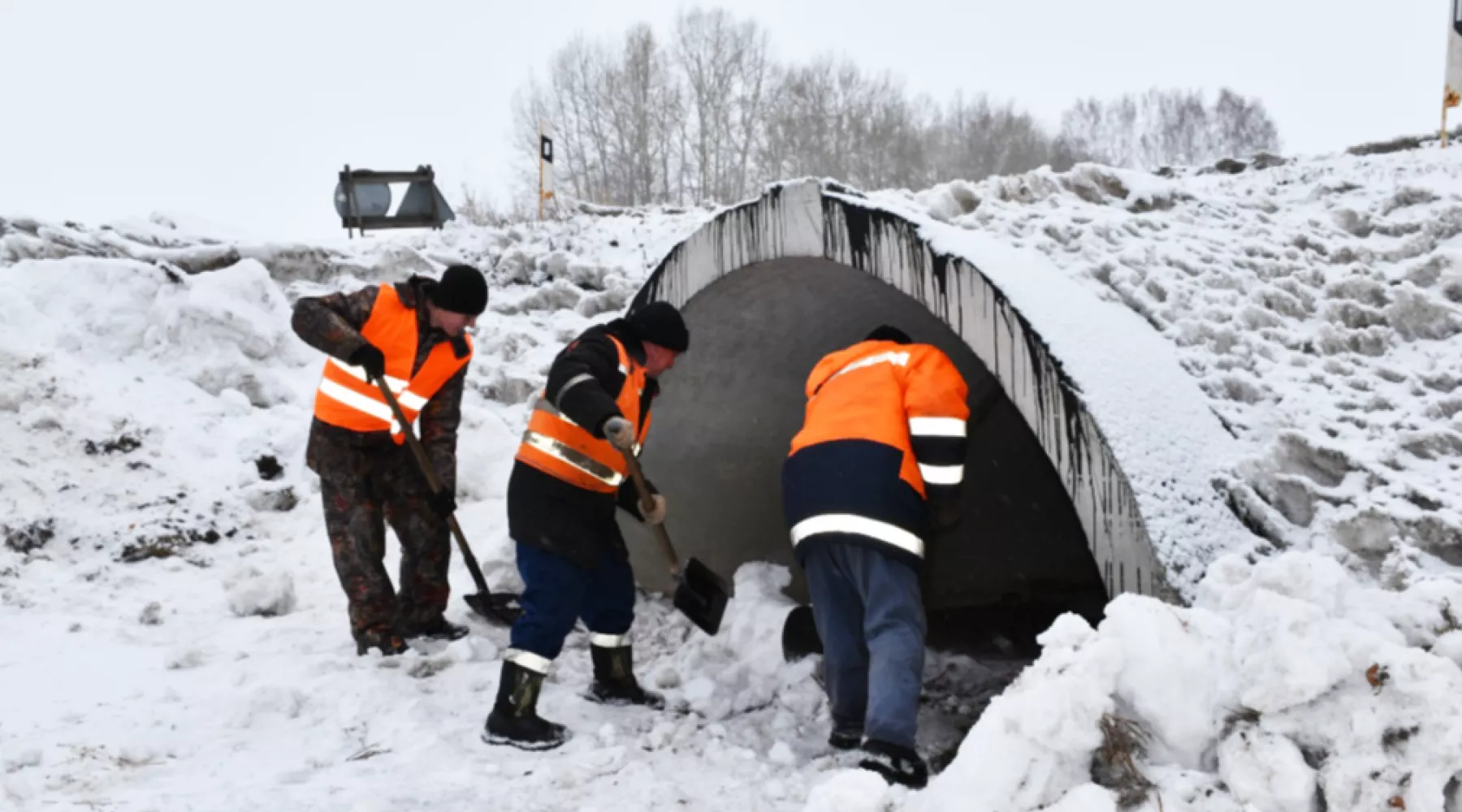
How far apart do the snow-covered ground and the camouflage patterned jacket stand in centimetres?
69

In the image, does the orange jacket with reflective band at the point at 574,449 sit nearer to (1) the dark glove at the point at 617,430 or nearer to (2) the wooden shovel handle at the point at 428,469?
(1) the dark glove at the point at 617,430

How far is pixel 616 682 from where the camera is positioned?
12.7 ft

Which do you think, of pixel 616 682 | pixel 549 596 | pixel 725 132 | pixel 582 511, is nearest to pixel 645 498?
pixel 582 511

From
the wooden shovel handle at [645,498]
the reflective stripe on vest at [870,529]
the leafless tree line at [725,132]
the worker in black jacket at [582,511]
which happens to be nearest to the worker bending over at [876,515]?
the reflective stripe on vest at [870,529]

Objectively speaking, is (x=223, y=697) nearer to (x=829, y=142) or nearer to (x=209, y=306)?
(x=209, y=306)

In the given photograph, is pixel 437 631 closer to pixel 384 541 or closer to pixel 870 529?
pixel 384 541

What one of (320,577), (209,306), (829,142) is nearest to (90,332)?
(209,306)

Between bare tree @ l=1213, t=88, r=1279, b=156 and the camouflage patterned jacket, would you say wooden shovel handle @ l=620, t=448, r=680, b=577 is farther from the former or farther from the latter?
bare tree @ l=1213, t=88, r=1279, b=156

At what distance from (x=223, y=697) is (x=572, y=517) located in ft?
4.26

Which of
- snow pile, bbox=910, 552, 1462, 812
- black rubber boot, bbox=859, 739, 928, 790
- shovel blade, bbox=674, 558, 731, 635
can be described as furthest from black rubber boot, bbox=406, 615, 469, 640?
snow pile, bbox=910, 552, 1462, 812

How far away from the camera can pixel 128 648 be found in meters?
4.14

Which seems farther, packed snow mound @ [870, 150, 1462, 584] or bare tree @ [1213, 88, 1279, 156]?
bare tree @ [1213, 88, 1279, 156]

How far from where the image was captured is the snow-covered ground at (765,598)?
2.04 m

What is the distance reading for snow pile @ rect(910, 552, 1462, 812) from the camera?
6.12 feet
